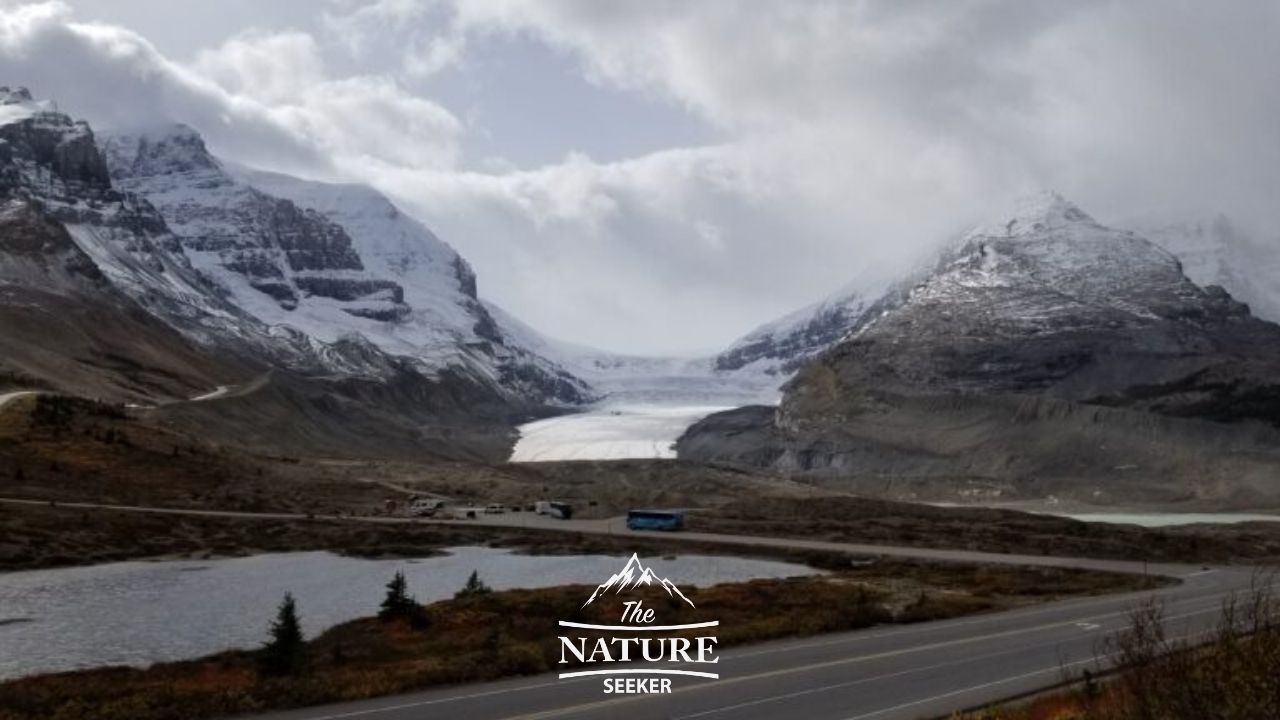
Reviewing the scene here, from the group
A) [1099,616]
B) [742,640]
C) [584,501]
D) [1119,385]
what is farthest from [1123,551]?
[1119,385]

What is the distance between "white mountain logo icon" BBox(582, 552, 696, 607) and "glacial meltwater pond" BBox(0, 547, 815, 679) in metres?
1.41

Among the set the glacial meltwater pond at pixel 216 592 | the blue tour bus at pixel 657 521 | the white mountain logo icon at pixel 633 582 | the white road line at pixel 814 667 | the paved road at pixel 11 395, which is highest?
the paved road at pixel 11 395

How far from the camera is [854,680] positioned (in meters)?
25.2

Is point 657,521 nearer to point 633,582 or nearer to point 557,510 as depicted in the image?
point 557,510

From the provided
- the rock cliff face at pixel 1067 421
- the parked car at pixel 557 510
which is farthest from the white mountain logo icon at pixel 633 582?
the rock cliff face at pixel 1067 421

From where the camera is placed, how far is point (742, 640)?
3125 centimetres

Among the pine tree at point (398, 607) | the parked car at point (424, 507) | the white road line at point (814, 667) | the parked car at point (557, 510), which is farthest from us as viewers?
the parked car at point (557, 510)

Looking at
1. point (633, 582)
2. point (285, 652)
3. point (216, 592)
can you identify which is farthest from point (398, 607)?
point (216, 592)

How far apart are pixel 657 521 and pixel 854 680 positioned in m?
55.6

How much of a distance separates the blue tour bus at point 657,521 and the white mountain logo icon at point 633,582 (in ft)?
57.8

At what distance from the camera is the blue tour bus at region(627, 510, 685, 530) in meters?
80.2

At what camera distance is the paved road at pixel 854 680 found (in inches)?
858

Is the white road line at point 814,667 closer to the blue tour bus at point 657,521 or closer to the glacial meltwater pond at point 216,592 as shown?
the glacial meltwater pond at point 216,592

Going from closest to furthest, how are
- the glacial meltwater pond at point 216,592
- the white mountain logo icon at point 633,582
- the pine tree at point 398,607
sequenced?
the pine tree at point 398,607
the glacial meltwater pond at point 216,592
the white mountain logo icon at point 633,582
